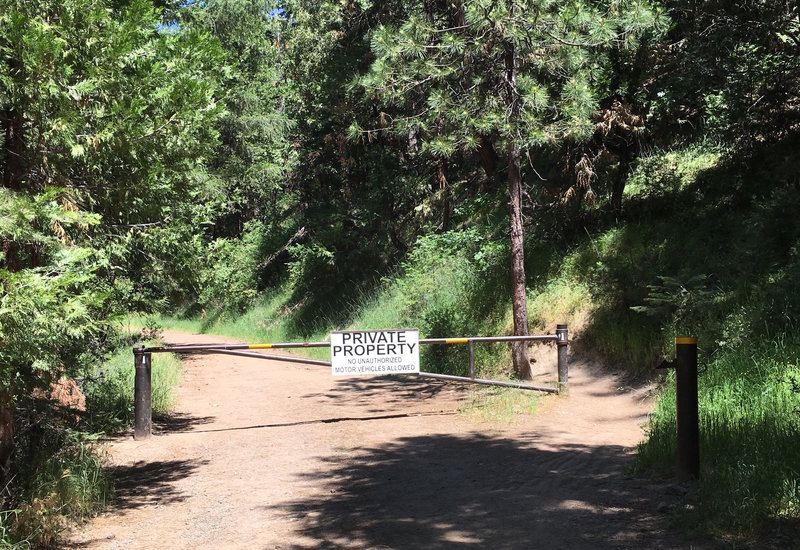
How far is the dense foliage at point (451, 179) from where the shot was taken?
238 inches

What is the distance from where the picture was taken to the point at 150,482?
27.4 ft

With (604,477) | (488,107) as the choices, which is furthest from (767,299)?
(488,107)

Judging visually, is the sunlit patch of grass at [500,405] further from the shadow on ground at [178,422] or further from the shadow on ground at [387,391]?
the shadow on ground at [178,422]

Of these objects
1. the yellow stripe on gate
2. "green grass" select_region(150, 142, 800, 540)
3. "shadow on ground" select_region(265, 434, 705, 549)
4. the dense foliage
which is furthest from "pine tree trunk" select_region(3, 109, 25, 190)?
"green grass" select_region(150, 142, 800, 540)

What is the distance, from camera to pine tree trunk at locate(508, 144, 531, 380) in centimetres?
1330

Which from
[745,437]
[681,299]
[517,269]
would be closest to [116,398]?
[517,269]

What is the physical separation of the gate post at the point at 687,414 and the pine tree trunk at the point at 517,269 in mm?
6512

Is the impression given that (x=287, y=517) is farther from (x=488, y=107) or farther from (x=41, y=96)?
(x=488, y=107)

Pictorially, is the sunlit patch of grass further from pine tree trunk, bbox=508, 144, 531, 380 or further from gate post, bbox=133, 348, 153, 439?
gate post, bbox=133, 348, 153, 439

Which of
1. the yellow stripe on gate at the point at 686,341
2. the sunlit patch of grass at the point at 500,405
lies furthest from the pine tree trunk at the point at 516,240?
the yellow stripe on gate at the point at 686,341

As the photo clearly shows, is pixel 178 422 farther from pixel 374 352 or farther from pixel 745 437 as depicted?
pixel 745 437

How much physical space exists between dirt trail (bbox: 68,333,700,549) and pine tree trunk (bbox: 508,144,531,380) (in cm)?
90

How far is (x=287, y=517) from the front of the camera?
22.1 ft

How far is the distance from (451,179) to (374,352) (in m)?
12.8
